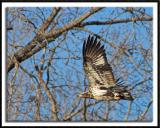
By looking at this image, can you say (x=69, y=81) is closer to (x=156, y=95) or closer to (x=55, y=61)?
(x=55, y=61)

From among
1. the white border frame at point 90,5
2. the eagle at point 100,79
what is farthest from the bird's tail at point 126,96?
the white border frame at point 90,5

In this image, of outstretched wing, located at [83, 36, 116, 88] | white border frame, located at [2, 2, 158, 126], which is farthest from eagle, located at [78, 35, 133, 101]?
white border frame, located at [2, 2, 158, 126]

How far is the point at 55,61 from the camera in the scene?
537 centimetres

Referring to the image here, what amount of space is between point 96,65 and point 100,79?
0.32ft

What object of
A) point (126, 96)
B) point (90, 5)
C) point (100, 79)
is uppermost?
point (90, 5)

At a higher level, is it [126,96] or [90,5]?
[90,5]

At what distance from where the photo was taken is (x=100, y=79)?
5.30 m

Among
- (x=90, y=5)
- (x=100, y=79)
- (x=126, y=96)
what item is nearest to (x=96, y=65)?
(x=100, y=79)

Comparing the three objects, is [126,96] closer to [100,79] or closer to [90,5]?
[100,79]

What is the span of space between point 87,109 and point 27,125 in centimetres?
41

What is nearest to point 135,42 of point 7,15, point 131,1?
point 131,1

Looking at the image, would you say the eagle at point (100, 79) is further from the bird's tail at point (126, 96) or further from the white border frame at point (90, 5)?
the white border frame at point (90, 5)

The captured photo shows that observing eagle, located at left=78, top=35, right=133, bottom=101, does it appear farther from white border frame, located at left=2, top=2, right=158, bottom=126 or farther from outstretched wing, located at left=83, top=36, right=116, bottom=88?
white border frame, located at left=2, top=2, right=158, bottom=126

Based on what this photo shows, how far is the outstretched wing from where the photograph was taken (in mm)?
5289
